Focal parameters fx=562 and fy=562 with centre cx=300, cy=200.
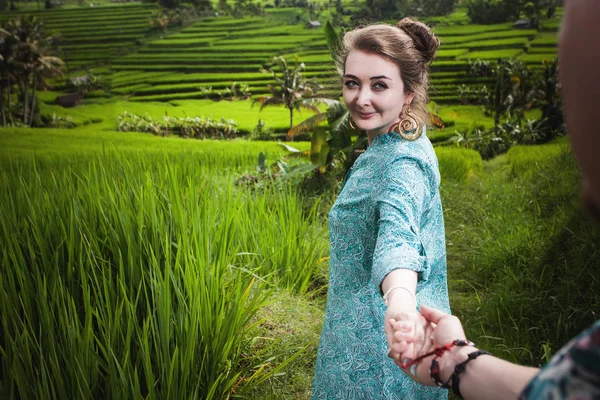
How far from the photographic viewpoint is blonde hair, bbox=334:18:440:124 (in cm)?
105

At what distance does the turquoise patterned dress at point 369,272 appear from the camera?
0.97 meters

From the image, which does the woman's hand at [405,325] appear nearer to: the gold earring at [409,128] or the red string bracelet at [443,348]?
the red string bracelet at [443,348]

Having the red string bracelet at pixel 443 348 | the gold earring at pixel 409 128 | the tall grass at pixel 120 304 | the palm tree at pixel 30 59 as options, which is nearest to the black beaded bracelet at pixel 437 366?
the red string bracelet at pixel 443 348

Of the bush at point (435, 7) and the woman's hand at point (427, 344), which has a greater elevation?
the bush at point (435, 7)

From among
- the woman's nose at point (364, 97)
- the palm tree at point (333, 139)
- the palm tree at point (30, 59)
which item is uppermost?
the woman's nose at point (364, 97)

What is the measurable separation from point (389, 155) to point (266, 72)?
503 centimetres

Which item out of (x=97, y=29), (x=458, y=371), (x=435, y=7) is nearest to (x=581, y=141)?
(x=458, y=371)

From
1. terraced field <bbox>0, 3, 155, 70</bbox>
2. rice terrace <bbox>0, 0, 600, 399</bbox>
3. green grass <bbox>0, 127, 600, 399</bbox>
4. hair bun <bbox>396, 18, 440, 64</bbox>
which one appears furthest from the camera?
terraced field <bbox>0, 3, 155, 70</bbox>

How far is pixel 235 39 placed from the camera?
19.1 ft

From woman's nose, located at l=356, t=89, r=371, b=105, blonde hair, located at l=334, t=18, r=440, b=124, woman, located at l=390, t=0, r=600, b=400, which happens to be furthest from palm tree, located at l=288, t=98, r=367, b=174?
woman, located at l=390, t=0, r=600, b=400

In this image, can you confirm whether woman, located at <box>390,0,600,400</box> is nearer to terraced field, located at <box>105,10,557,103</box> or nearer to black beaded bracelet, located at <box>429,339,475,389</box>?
black beaded bracelet, located at <box>429,339,475,389</box>

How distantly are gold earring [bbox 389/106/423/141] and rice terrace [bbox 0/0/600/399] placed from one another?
0.38 metres

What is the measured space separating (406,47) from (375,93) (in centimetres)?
12

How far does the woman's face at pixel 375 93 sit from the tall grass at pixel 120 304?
0.58 m
